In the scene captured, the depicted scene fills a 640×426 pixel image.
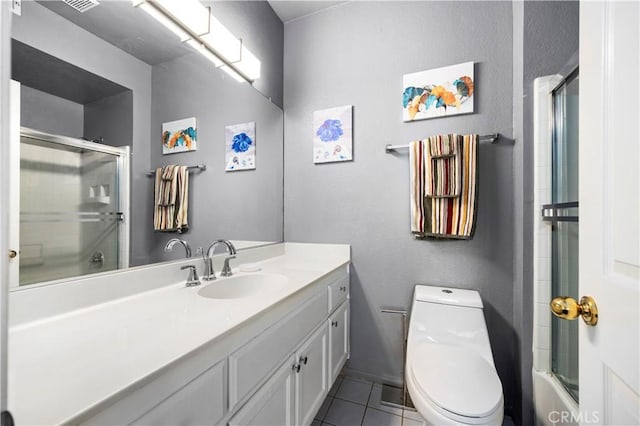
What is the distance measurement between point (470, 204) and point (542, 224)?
0.32 metres

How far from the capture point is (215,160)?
1.48 m

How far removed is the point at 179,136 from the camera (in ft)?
4.06

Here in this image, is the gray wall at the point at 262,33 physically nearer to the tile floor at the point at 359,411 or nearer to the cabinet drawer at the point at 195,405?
the cabinet drawer at the point at 195,405

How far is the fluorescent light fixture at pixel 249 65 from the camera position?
1.55 meters

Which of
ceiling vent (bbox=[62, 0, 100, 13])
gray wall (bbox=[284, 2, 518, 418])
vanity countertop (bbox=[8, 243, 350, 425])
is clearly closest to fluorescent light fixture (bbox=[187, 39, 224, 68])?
ceiling vent (bbox=[62, 0, 100, 13])

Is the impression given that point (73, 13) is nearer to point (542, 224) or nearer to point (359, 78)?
point (359, 78)

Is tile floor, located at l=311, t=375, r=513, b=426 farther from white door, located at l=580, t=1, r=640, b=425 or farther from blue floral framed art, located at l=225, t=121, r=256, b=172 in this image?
blue floral framed art, located at l=225, t=121, r=256, b=172

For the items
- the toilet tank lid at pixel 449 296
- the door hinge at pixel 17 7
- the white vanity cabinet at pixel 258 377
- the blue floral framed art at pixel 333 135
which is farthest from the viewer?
the blue floral framed art at pixel 333 135

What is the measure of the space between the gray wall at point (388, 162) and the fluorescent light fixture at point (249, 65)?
398 millimetres

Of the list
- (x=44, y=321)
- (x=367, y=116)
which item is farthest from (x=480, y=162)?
(x=44, y=321)

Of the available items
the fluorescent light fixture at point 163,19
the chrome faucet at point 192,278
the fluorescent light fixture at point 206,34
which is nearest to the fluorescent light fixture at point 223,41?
the fluorescent light fixture at point 206,34

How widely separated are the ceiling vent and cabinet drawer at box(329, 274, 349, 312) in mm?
1466

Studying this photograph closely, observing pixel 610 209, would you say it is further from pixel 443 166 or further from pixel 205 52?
pixel 205 52

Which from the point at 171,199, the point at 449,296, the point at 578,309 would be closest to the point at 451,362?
the point at 449,296
